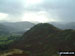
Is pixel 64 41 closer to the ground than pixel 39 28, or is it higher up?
closer to the ground

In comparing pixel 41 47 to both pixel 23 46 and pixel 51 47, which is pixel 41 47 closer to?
pixel 51 47

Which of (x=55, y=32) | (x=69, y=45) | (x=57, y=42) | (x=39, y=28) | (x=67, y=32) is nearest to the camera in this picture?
(x=69, y=45)

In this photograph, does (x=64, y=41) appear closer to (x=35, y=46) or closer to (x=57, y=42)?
(x=57, y=42)

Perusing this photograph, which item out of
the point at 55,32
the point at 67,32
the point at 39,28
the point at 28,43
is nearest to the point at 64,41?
the point at 67,32

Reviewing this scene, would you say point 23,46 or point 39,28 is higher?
point 39,28

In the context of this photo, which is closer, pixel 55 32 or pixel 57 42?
pixel 57 42

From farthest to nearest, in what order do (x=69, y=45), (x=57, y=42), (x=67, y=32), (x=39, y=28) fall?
(x=39, y=28)
(x=67, y=32)
(x=57, y=42)
(x=69, y=45)

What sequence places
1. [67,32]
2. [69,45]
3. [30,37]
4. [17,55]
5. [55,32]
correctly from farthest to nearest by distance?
[30,37]
[55,32]
[67,32]
[69,45]
[17,55]

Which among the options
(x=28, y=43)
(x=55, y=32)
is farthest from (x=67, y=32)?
(x=28, y=43)

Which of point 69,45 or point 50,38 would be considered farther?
point 50,38
